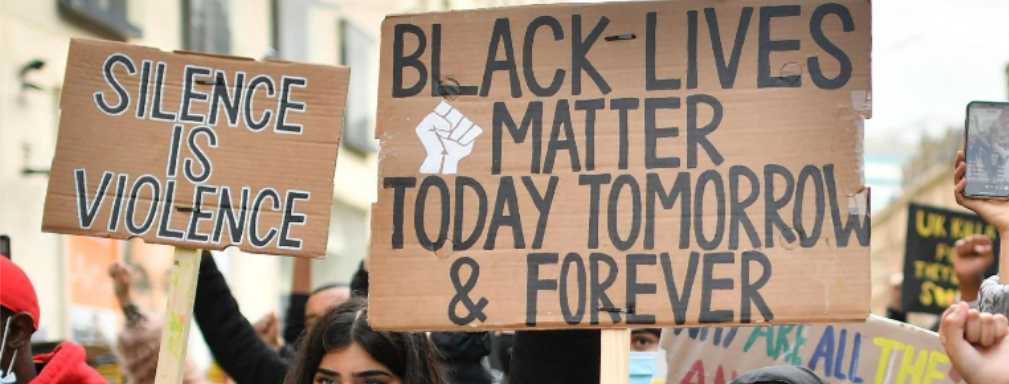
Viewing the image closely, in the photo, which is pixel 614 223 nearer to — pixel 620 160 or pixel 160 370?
pixel 620 160

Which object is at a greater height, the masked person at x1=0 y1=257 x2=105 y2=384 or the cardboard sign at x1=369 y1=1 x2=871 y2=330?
the cardboard sign at x1=369 y1=1 x2=871 y2=330

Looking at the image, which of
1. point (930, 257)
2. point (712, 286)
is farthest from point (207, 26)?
point (712, 286)

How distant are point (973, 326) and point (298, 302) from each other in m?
3.19

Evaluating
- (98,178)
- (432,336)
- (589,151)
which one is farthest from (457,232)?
(432,336)

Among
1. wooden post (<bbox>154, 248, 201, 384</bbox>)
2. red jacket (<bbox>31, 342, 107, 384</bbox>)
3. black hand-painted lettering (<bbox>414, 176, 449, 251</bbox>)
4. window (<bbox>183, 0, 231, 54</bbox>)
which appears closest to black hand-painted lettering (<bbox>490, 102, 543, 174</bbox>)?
black hand-painted lettering (<bbox>414, 176, 449, 251</bbox>)

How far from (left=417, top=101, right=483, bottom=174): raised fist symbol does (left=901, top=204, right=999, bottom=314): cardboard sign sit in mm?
4568

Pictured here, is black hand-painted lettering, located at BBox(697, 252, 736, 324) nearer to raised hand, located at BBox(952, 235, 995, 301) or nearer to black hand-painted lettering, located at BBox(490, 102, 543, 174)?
black hand-painted lettering, located at BBox(490, 102, 543, 174)

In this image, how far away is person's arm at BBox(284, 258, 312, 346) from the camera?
592 cm

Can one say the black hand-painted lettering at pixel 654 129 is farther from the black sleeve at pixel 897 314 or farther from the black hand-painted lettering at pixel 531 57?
the black sleeve at pixel 897 314

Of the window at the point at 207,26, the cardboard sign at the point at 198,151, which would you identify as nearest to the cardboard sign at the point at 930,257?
the cardboard sign at the point at 198,151

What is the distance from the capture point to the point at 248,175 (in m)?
4.10

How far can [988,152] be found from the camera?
3693 millimetres

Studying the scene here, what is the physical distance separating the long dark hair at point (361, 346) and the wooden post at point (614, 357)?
54 cm

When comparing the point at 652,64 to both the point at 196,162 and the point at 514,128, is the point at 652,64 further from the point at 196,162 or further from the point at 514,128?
the point at 196,162
